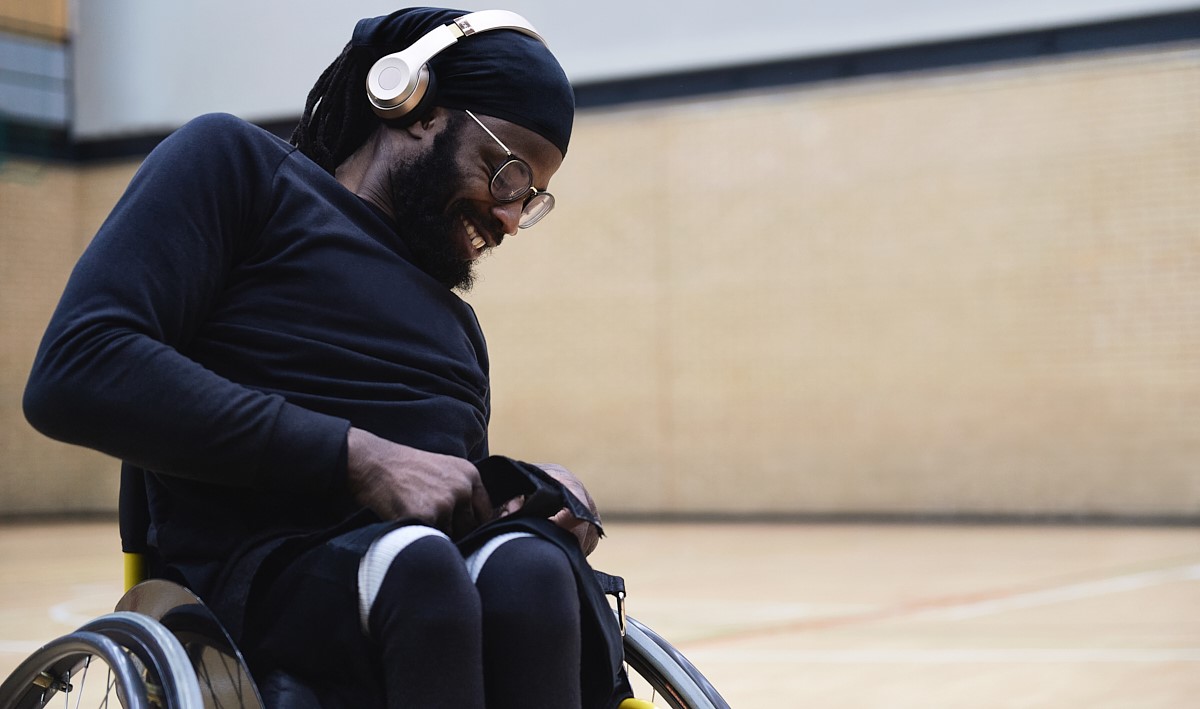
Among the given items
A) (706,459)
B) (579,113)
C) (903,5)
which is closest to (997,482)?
(706,459)

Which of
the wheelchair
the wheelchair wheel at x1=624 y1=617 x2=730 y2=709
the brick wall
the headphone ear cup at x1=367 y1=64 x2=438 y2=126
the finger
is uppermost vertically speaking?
the headphone ear cup at x1=367 y1=64 x2=438 y2=126

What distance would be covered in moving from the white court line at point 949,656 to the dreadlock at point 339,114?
263 centimetres

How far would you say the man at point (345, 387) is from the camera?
1.01 meters

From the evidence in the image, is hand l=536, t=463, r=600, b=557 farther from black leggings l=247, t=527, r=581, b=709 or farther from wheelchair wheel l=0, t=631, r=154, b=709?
wheelchair wheel l=0, t=631, r=154, b=709

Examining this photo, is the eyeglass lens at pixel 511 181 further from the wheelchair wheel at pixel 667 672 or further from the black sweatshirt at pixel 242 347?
the wheelchair wheel at pixel 667 672

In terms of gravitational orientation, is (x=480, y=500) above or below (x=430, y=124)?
below

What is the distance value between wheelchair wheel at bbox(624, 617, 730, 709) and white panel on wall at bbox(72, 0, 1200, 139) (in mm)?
6794

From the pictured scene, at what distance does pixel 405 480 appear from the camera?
1.07m

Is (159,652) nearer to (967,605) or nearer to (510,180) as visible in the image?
(510,180)

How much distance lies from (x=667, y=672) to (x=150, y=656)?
0.50 m

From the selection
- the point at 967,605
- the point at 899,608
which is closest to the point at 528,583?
the point at 899,608

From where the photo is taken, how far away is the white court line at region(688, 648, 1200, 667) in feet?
12.4

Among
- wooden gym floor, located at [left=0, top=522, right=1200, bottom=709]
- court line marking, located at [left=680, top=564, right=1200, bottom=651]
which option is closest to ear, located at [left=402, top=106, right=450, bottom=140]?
wooden gym floor, located at [left=0, top=522, right=1200, bottom=709]

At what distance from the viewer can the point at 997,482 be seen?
29.4ft
